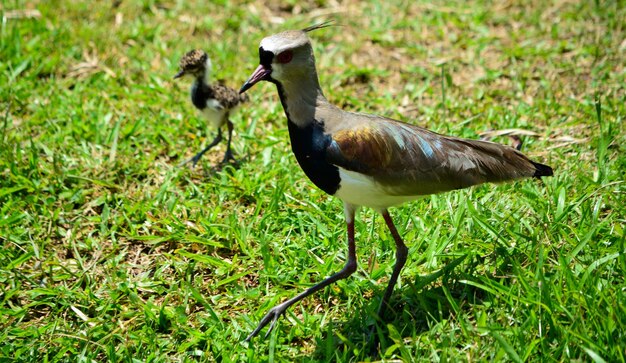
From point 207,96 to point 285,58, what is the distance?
1817 mm

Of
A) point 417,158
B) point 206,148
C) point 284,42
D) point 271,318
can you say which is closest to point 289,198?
point 206,148

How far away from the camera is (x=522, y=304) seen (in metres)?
3.90

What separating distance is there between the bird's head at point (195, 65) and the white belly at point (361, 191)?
2234 millimetres

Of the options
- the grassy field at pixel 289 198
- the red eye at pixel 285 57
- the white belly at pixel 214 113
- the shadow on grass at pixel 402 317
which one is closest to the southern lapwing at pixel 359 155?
the red eye at pixel 285 57

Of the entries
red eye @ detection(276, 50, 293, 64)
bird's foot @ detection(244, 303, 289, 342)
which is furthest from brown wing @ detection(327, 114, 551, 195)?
bird's foot @ detection(244, 303, 289, 342)

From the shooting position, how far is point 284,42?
13.3 ft

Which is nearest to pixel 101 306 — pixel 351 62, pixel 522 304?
pixel 522 304

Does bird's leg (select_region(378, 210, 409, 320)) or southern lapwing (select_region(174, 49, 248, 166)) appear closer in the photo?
bird's leg (select_region(378, 210, 409, 320))

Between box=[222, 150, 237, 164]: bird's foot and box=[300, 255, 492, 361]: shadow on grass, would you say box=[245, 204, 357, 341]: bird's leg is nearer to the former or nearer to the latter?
box=[300, 255, 492, 361]: shadow on grass

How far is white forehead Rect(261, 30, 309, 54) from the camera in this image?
4.04 metres

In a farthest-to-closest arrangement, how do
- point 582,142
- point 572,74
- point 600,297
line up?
1. point 572,74
2. point 582,142
3. point 600,297

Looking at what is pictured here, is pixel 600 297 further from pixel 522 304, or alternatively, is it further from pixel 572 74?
pixel 572 74

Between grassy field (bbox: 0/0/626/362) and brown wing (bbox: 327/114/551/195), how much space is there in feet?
1.59

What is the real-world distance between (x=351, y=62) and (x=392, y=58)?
444 mm
